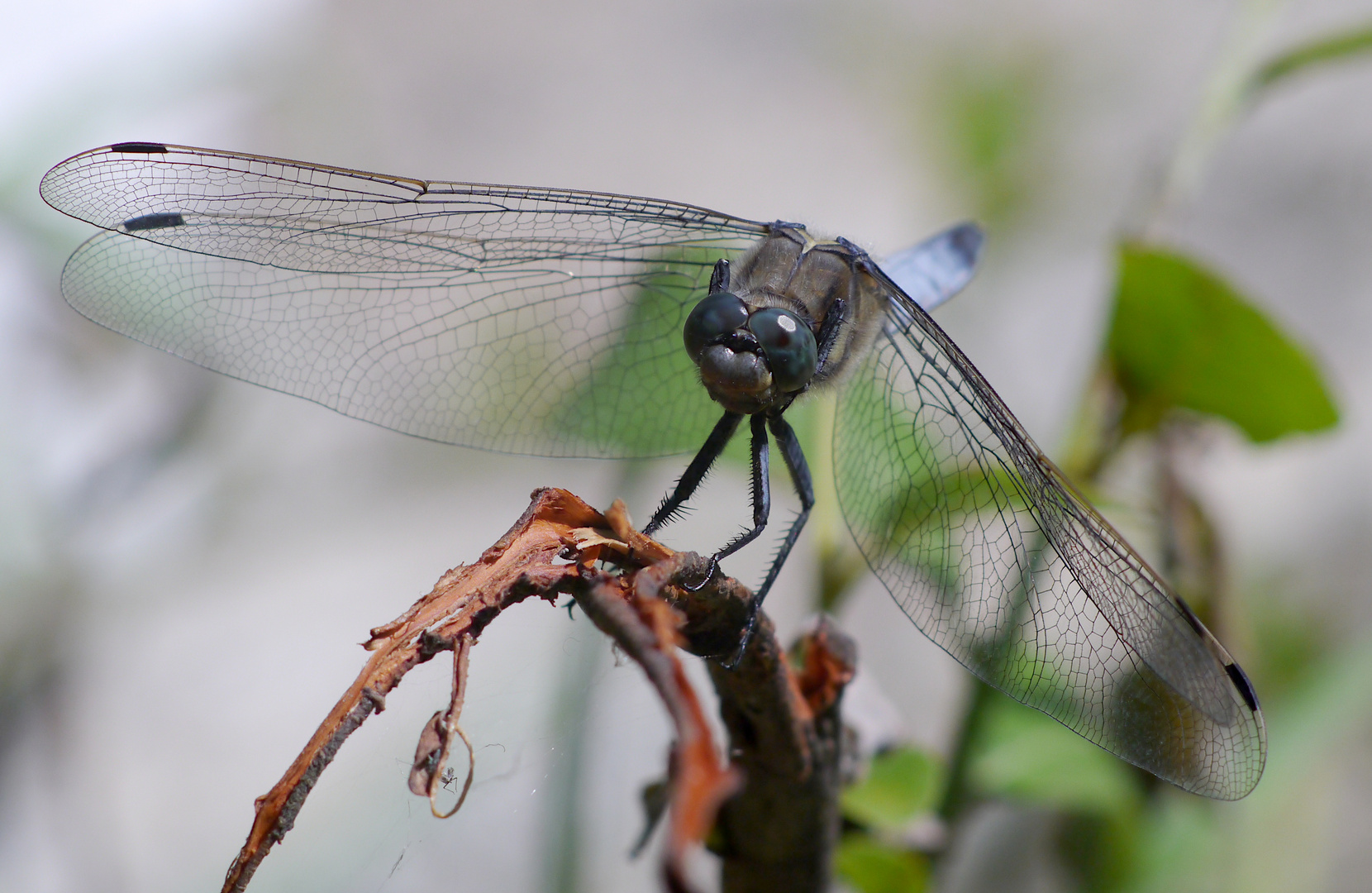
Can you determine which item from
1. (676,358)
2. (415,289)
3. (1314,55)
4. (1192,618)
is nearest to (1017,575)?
(1192,618)

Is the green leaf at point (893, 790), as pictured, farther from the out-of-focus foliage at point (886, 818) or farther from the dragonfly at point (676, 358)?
the dragonfly at point (676, 358)

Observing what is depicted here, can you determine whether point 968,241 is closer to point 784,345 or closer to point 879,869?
point 784,345

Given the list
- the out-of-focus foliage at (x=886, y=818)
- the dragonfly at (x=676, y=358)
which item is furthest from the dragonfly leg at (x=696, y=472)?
the out-of-focus foliage at (x=886, y=818)

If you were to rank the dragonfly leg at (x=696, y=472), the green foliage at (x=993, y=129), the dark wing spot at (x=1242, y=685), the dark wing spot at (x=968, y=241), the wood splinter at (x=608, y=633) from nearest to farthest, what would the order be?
the wood splinter at (x=608, y=633), the dark wing spot at (x=1242, y=685), the dragonfly leg at (x=696, y=472), the dark wing spot at (x=968, y=241), the green foliage at (x=993, y=129)

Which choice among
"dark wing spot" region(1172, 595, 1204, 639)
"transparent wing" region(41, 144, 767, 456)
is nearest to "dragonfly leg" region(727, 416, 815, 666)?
"transparent wing" region(41, 144, 767, 456)

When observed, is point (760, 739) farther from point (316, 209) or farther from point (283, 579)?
point (283, 579)

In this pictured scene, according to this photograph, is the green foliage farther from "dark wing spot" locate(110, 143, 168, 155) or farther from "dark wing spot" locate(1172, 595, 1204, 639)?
"dark wing spot" locate(110, 143, 168, 155)

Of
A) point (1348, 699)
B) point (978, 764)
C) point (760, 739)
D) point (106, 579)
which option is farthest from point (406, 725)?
point (106, 579)
